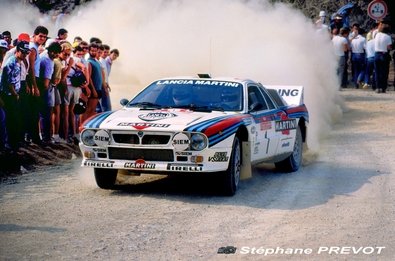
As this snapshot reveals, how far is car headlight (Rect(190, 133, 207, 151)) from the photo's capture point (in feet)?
32.6

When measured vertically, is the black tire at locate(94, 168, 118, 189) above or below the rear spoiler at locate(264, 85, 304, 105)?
below

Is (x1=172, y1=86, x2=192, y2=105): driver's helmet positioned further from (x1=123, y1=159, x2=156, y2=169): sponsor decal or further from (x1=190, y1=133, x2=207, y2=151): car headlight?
(x1=123, y1=159, x2=156, y2=169): sponsor decal

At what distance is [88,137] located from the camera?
10297mm

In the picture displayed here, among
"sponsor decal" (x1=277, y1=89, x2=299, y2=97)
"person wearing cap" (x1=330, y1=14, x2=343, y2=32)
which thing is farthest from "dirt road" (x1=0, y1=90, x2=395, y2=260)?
"person wearing cap" (x1=330, y1=14, x2=343, y2=32)

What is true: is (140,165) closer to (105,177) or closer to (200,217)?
(105,177)

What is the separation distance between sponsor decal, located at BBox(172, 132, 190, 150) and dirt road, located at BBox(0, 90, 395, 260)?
62cm

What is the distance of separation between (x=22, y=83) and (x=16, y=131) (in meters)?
0.74

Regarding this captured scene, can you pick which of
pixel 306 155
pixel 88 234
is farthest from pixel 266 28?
pixel 88 234

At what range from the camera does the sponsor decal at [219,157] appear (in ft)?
32.8

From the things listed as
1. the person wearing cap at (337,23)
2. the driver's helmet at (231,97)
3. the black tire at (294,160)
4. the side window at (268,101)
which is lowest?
the black tire at (294,160)

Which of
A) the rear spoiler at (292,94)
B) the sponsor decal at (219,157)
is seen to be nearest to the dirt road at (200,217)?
the sponsor decal at (219,157)

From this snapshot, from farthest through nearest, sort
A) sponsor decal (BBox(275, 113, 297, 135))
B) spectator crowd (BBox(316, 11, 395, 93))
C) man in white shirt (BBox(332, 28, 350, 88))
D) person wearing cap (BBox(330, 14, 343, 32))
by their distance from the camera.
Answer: person wearing cap (BBox(330, 14, 343, 32)) → man in white shirt (BBox(332, 28, 350, 88)) → spectator crowd (BBox(316, 11, 395, 93)) → sponsor decal (BBox(275, 113, 297, 135))

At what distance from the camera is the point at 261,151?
11328mm

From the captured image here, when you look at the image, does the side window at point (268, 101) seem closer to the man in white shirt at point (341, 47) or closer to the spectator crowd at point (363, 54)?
the spectator crowd at point (363, 54)
